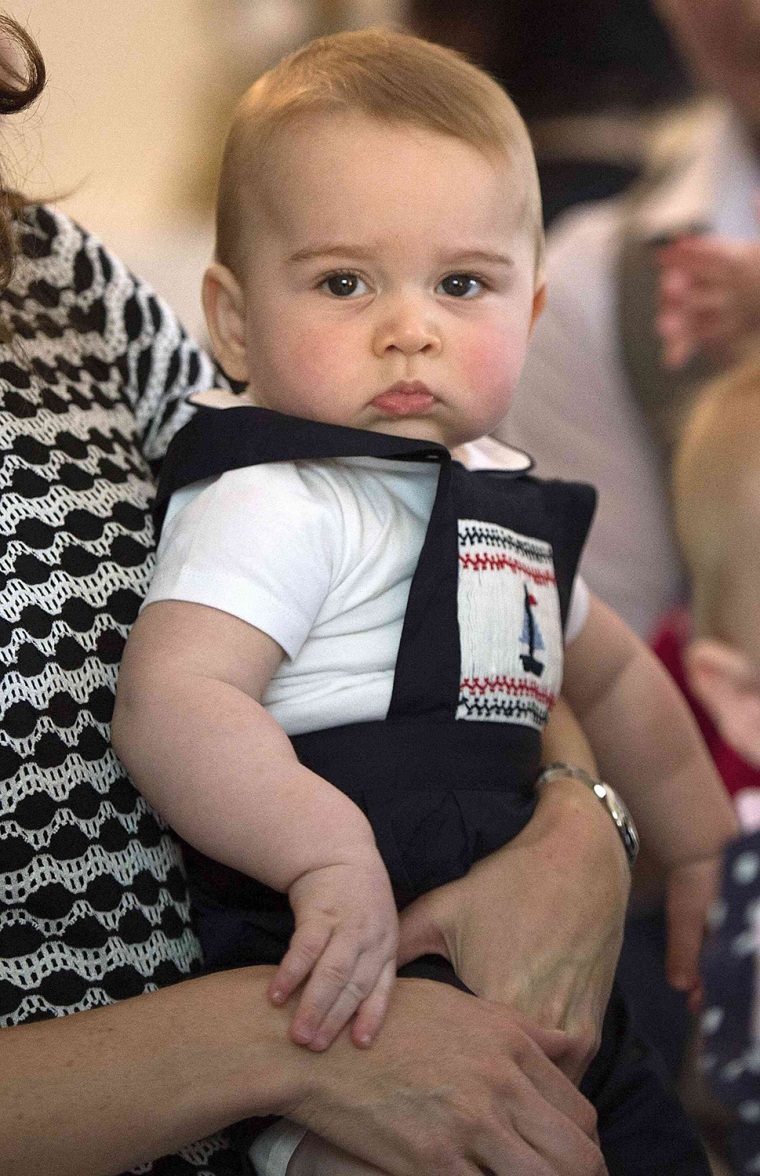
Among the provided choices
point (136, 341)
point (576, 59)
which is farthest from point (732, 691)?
point (576, 59)

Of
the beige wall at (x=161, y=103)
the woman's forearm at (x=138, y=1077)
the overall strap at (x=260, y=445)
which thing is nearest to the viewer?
the woman's forearm at (x=138, y=1077)

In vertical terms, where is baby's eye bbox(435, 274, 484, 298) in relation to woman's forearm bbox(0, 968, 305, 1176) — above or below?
above

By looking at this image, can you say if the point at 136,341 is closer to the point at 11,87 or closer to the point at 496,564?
the point at 11,87

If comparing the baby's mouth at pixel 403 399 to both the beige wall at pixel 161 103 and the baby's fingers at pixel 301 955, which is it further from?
the beige wall at pixel 161 103

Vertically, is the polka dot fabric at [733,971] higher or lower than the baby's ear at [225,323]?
lower

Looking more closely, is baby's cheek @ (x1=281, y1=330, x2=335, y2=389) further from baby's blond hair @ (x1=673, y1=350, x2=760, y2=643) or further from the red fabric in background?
the red fabric in background

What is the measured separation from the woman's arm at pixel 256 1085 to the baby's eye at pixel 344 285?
483mm

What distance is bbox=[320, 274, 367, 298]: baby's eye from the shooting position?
97 centimetres

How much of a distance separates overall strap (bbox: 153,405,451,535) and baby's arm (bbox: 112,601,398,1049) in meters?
0.13

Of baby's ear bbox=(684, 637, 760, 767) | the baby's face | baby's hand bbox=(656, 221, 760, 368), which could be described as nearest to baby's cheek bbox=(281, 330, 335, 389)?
the baby's face

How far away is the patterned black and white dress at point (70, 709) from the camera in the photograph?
890 mm

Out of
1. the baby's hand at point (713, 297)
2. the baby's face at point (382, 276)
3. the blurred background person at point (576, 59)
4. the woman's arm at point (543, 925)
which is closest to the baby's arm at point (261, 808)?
Answer: the woman's arm at point (543, 925)

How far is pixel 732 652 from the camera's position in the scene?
153 cm

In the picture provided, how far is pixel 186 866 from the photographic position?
1.02m
